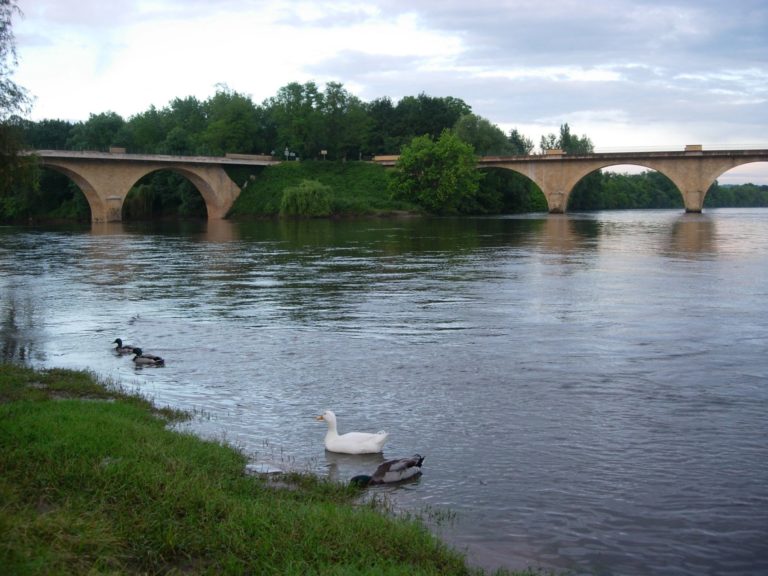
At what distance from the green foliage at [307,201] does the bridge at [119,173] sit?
13247 mm

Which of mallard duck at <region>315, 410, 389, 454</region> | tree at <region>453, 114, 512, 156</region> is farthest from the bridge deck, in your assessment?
mallard duck at <region>315, 410, 389, 454</region>

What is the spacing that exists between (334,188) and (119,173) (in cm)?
2648

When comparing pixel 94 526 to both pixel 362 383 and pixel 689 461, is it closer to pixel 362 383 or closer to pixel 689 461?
pixel 689 461

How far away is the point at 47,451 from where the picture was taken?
8367 millimetres

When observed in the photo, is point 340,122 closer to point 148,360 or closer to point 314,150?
point 314,150

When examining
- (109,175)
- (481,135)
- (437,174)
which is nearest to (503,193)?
(481,135)

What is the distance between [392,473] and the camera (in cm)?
932

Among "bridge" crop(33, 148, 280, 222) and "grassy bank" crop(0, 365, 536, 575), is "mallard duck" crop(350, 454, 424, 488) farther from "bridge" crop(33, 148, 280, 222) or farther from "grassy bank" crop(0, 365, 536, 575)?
"bridge" crop(33, 148, 280, 222)

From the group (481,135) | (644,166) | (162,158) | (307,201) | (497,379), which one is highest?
(481,135)

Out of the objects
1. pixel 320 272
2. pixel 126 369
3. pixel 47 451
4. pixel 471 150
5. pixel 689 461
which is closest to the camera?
pixel 47 451

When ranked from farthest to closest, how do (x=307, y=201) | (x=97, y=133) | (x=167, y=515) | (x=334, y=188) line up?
(x=97, y=133)
(x=334, y=188)
(x=307, y=201)
(x=167, y=515)

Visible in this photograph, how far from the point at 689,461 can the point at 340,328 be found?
35.7 ft

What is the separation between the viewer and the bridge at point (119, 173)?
82438 mm

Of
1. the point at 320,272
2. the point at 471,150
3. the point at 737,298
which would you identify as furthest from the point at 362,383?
the point at 471,150
